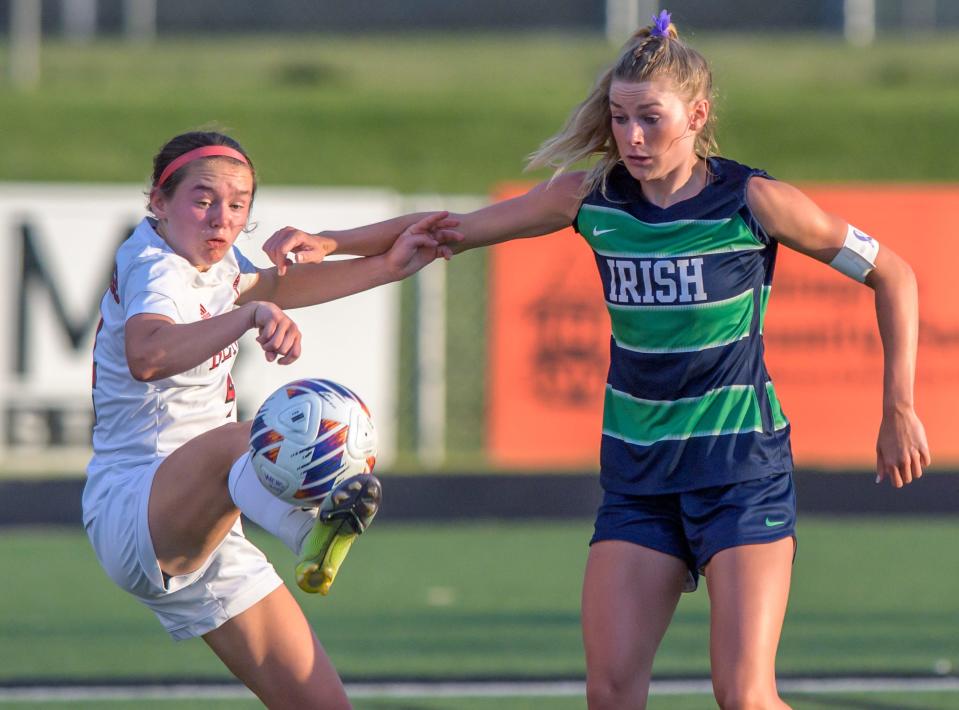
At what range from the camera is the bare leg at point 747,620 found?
12.5ft

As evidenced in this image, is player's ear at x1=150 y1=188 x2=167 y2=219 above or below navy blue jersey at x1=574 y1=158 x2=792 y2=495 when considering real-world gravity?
above

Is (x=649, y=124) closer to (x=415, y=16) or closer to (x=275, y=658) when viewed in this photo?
(x=275, y=658)

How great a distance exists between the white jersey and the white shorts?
71 millimetres

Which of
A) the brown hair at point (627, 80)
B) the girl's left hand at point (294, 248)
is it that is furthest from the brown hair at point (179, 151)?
the brown hair at point (627, 80)

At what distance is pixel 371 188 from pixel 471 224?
12.0m

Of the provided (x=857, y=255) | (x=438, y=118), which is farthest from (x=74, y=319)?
(x=857, y=255)

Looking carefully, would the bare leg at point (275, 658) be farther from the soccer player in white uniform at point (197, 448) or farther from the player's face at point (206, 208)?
the player's face at point (206, 208)

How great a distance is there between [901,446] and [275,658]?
1.78 metres

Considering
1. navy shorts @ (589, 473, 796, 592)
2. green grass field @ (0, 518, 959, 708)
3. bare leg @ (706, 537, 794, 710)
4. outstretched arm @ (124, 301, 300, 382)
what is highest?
outstretched arm @ (124, 301, 300, 382)

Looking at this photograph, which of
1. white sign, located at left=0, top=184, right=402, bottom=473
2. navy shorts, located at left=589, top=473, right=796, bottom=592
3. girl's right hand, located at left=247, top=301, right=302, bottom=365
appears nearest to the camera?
girl's right hand, located at left=247, top=301, right=302, bottom=365

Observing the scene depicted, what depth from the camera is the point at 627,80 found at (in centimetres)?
413

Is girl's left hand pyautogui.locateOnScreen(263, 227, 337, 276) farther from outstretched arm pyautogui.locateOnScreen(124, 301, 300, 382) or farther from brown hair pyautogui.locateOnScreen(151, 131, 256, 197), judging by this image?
outstretched arm pyautogui.locateOnScreen(124, 301, 300, 382)

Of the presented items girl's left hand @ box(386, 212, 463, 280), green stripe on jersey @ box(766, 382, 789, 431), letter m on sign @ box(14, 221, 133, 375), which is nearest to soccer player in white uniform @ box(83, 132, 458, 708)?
girl's left hand @ box(386, 212, 463, 280)

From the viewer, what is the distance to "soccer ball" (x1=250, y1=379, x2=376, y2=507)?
12.3 feet
